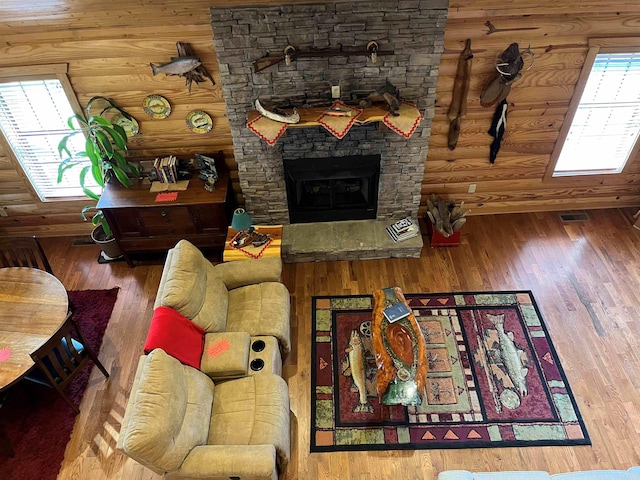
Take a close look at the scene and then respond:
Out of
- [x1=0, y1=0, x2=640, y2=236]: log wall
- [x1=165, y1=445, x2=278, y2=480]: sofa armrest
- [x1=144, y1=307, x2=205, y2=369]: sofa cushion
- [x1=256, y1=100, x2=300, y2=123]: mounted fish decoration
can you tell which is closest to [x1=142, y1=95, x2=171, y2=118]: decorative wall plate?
[x1=0, y1=0, x2=640, y2=236]: log wall

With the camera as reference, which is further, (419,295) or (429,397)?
(419,295)

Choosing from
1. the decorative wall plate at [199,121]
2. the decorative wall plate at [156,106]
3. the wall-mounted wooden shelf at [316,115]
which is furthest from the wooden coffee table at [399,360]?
the decorative wall plate at [156,106]

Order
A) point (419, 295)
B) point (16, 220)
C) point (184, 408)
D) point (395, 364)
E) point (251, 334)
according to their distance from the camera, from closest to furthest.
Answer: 1. point (184, 408)
2. point (395, 364)
3. point (251, 334)
4. point (419, 295)
5. point (16, 220)

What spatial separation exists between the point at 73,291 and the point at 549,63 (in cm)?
501

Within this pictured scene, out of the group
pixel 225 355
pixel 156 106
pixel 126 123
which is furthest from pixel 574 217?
pixel 126 123

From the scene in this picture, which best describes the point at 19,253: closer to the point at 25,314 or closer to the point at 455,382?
the point at 25,314

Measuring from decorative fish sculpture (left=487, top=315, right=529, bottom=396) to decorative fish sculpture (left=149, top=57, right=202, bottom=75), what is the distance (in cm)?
338

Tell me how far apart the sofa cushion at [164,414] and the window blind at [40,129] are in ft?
9.07

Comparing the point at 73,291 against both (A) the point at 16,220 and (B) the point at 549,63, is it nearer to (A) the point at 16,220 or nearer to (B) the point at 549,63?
(A) the point at 16,220

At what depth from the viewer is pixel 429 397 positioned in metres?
3.62

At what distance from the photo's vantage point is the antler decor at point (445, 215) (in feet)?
15.3

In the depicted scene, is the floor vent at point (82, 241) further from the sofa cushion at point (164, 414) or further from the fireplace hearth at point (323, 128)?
the sofa cushion at point (164, 414)

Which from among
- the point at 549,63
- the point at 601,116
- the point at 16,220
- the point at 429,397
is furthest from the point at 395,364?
the point at 16,220

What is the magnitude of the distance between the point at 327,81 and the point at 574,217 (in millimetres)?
3204
